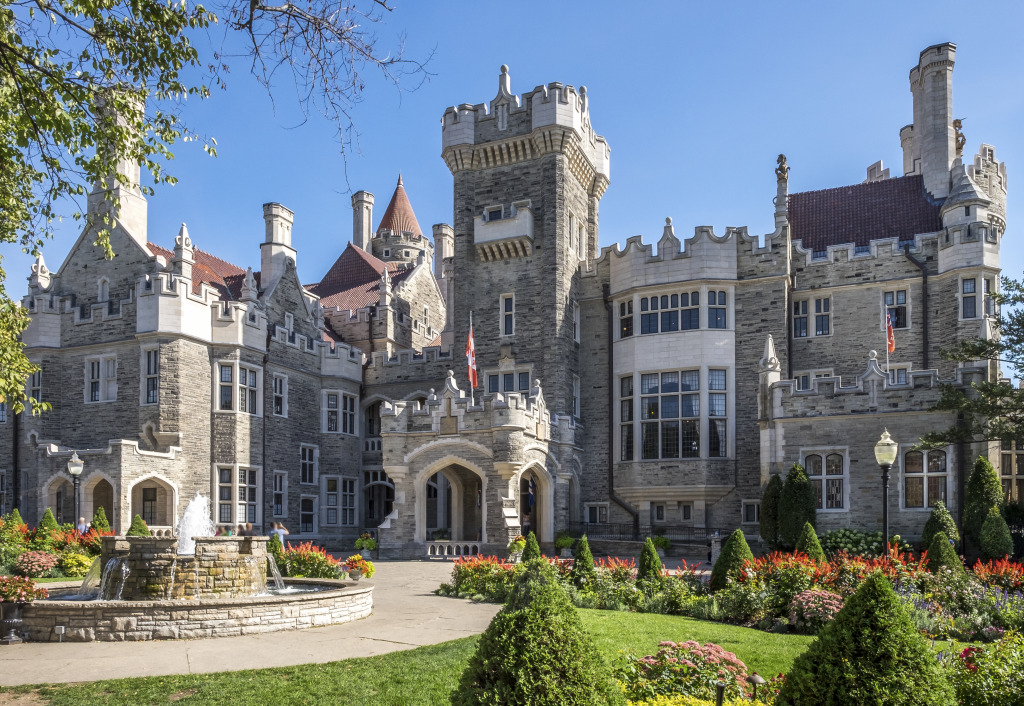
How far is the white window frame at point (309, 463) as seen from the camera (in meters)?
34.9

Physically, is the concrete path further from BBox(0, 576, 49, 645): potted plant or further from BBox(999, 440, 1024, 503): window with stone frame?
BBox(999, 440, 1024, 503): window with stone frame

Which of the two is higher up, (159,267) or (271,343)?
(159,267)

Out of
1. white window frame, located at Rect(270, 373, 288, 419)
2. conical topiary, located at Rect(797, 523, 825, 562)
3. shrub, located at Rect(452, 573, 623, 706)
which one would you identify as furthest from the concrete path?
white window frame, located at Rect(270, 373, 288, 419)

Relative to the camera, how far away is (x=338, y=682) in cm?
952

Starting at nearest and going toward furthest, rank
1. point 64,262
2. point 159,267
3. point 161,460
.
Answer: point 161,460 → point 159,267 → point 64,262

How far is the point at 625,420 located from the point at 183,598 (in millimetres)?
20769

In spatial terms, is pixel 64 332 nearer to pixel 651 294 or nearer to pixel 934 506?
pixel 651 294

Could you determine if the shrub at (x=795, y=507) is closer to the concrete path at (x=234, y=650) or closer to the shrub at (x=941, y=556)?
the shrub at (x=941, y=556)

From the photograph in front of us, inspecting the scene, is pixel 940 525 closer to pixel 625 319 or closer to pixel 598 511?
pixel 598 511

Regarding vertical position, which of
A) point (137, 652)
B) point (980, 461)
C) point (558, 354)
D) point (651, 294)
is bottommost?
point (137, 652)

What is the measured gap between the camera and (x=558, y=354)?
106 ft

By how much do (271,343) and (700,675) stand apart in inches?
1091

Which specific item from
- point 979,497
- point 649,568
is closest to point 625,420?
point 979,497

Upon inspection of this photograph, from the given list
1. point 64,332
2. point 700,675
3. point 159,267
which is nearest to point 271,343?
point 159,267
